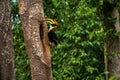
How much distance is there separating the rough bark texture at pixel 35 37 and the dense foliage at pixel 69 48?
386cm

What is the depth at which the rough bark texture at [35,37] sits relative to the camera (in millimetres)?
3264

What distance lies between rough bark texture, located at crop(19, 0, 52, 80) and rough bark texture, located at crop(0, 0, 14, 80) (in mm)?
555

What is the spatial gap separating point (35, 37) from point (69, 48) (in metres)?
4.74

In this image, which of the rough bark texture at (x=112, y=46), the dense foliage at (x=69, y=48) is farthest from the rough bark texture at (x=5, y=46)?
the dense foliage at (x=69, y=48)

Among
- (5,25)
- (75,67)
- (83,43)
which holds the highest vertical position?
(5,25)

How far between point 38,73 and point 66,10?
4.74m

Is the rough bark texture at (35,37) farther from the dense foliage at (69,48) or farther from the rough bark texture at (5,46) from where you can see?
the dense foliage at (69,48)

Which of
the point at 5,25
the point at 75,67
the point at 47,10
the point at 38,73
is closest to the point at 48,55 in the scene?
the point at 38,73

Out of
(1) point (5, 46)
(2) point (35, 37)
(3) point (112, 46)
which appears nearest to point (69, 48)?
(3) point (112, 46)

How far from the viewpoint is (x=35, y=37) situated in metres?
3.27

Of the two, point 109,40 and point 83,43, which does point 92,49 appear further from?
point 109,40

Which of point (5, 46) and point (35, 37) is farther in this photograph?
point (5, 46)

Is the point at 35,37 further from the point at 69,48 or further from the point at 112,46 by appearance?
the point at 69,48

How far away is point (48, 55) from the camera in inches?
134
